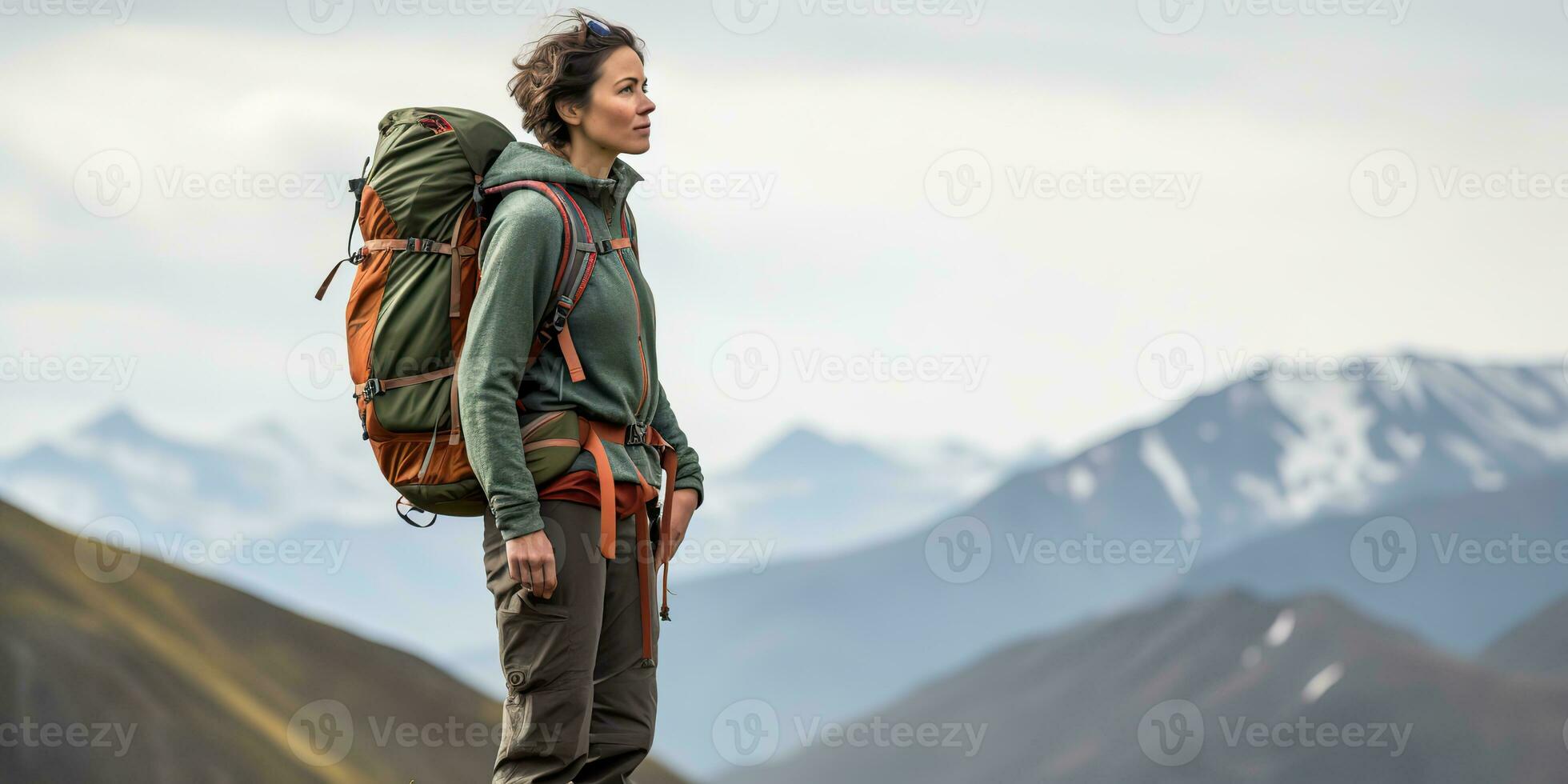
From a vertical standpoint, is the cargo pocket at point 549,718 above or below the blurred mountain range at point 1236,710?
above

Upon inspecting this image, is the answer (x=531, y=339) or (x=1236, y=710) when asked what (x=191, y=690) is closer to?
(x=531, y=339)

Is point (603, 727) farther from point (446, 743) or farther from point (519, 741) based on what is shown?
point (446, 743)

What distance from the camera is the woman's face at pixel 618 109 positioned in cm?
322

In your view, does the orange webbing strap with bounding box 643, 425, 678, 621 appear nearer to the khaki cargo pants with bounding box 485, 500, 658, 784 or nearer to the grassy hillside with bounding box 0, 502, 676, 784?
the khaki cargo pants with bounding box 485, 500, 658, 784

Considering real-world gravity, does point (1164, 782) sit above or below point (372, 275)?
below

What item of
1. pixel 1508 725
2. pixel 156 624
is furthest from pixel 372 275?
pixel 1508 725

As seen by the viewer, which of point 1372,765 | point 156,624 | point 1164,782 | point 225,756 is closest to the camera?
point 225,756

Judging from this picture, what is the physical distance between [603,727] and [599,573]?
1.25 feet

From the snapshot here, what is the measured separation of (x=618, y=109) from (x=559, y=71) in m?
0.16

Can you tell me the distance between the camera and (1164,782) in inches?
556

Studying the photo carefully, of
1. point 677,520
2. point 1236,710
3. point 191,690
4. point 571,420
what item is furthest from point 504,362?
point 1236,710

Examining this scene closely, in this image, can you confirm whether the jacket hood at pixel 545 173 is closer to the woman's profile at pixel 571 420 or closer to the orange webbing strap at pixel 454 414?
the woman's profile at pixel 571 420

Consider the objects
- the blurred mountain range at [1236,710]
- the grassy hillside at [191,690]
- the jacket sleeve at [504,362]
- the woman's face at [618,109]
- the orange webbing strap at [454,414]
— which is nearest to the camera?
the jacket sleeve at [504,362]

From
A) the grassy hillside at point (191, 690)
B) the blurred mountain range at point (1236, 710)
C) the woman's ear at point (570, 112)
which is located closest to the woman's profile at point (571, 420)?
the woman's ear at point (570, 112)
